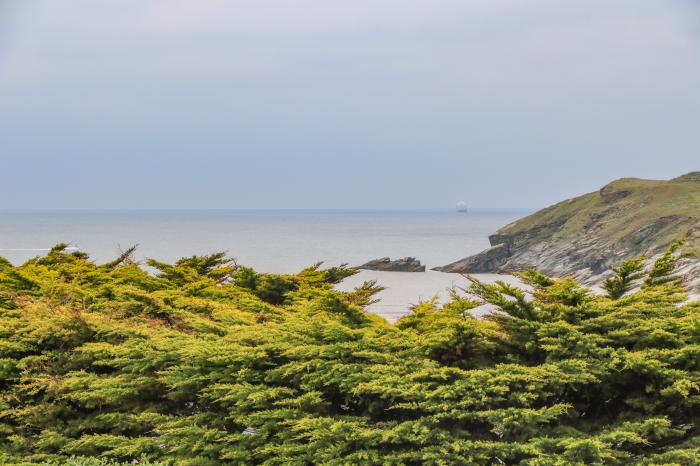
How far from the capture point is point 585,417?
6.43 metres

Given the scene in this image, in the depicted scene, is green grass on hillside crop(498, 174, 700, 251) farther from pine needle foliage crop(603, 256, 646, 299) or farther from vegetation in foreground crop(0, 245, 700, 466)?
vegetation in foreground crop(0, 245, 700, 466)

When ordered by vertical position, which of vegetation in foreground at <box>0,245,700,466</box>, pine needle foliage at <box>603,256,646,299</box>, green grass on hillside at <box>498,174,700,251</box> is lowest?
vegetation in foreground at <box>0,245,700,466</box>

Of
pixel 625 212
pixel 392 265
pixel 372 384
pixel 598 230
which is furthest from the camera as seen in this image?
pixel 625 212

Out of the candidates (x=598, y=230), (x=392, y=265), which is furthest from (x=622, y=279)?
(x=598, y=230)

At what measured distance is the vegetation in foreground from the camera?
582 centimetres

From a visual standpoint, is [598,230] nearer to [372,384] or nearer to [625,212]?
[625,212]

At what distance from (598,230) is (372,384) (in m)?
63.6

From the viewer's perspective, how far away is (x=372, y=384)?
19.7ft

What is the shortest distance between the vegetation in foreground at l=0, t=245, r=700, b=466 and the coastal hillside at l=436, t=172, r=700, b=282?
159 feet

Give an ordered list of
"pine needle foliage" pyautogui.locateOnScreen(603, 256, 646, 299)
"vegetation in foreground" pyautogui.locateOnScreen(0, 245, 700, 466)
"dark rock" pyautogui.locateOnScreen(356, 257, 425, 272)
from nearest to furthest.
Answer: "vegetation in foreground" pyautogui.locateOnScreen(0, 245, 700, 466), "pine needle foliage" pyautogui.locateOnScreen(603, 256, 646, 299), "dark rock" pyautogui.locateOnScreen(356, 257, 425, 272)

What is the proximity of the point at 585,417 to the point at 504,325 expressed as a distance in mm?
1302

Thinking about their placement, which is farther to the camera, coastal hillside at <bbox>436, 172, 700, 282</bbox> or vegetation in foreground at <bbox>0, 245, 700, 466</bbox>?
coastal hillside at <bbox>436, 172, 700, 282</bbox>

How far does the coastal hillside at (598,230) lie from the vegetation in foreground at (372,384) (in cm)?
4859

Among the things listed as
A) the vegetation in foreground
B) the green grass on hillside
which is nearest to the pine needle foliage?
the vegetation in foreground
